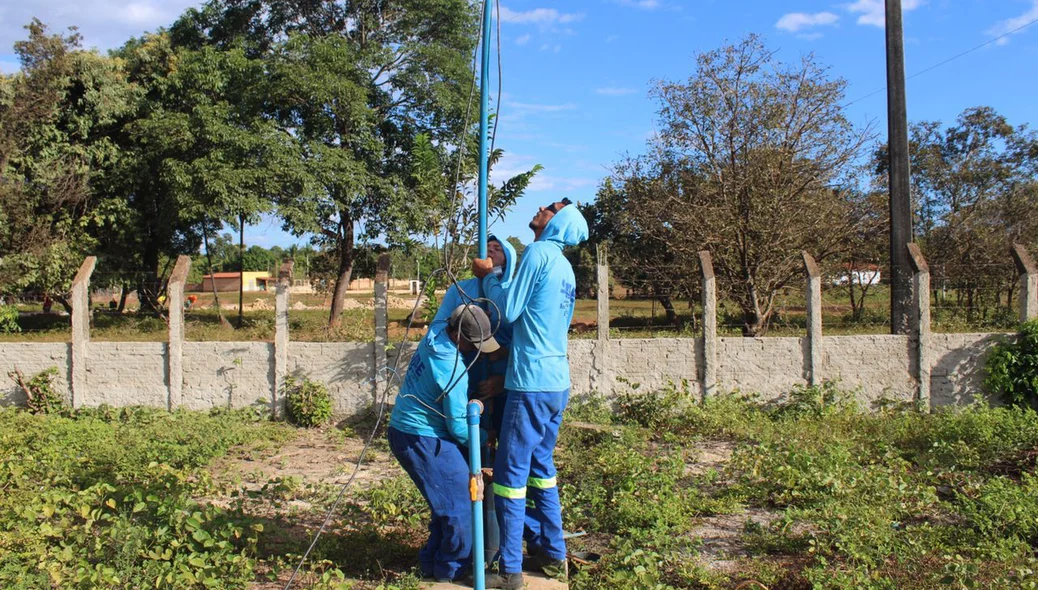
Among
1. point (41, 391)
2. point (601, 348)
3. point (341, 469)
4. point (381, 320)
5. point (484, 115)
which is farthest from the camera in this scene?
point (41, 391)

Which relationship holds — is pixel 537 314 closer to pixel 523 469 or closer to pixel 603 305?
pixel 523 469

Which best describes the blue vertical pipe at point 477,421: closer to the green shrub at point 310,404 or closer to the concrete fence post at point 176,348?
the green shrub at point 310,404

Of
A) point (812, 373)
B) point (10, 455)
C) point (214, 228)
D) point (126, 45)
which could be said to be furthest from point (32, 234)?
point (812, 373)

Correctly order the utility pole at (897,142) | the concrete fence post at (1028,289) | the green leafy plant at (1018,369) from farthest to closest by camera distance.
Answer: the utility pole at (897,142), the concrete fence post at (1028,289), the green leafy plant at (1018,369)

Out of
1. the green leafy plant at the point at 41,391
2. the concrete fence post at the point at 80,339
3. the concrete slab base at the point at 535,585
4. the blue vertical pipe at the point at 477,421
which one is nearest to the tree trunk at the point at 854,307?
the concrete slab base at the point at 535,585

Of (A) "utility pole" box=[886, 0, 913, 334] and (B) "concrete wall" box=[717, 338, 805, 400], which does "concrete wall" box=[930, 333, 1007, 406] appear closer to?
(A) "utility pole" box=[886, 0, 913, 334]

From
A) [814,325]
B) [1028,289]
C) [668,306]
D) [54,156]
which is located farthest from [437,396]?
[54,156]

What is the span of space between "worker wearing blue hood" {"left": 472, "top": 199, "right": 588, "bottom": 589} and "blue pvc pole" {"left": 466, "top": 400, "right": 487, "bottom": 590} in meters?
0.36

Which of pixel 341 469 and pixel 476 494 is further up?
pixel 476 494

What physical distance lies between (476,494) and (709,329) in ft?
18.6

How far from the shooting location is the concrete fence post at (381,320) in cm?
838

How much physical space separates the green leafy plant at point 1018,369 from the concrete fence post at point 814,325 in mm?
1846

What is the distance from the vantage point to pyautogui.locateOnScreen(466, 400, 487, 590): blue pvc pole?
131 inches

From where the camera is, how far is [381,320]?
27.5 feet
